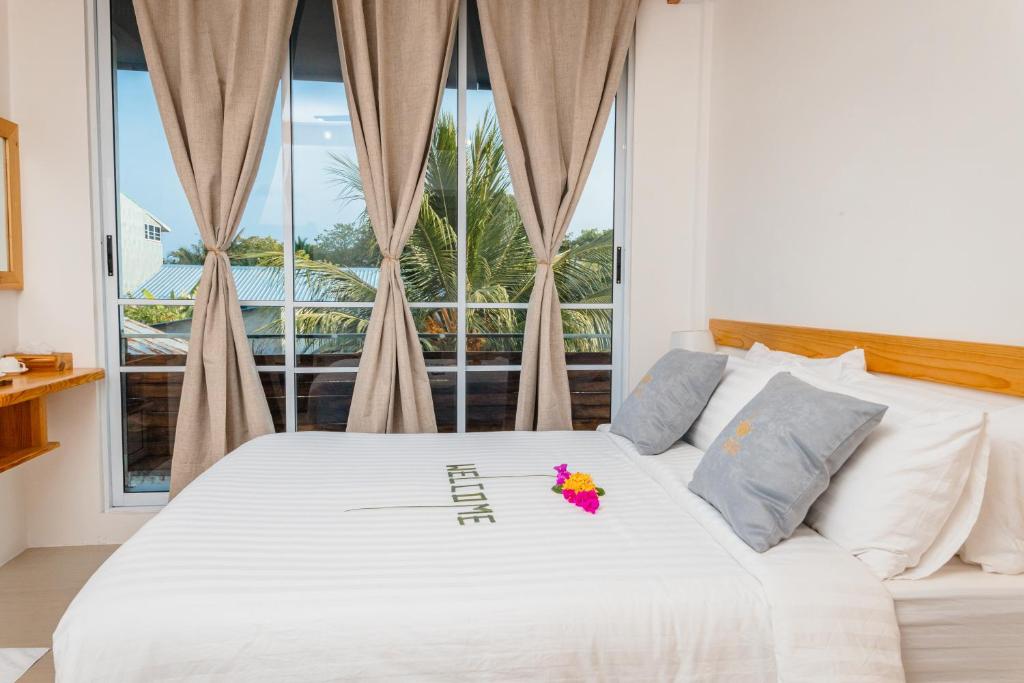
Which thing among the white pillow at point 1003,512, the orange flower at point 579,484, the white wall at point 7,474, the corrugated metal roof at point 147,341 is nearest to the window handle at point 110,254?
the corrugated metal roof at point 147,341

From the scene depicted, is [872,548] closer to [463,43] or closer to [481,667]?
[481,667]

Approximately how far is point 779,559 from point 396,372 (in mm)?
1992

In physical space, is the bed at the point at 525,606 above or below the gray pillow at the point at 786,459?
below

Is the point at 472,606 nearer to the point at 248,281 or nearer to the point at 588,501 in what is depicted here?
the point at 588,501

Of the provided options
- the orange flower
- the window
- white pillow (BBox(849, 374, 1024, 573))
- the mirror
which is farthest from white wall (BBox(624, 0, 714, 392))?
the mirror

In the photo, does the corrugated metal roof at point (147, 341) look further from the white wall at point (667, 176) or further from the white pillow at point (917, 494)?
the white pillow at point (917, 494)

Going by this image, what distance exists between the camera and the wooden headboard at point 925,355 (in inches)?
60.0

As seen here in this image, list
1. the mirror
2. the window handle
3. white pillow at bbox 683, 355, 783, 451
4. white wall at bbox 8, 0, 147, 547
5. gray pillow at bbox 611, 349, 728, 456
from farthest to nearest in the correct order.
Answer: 1. the window handle
2. white wall at bbox 8, 0, 147, 547
3. the mirror
4. gray pillow at bbox 611, 349, 728, 456
5. white pillow at bbox 683, 355, 783, 451

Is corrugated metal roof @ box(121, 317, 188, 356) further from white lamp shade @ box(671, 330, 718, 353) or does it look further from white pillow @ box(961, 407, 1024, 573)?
white pillow @ box(961, 407, 1024, 573)

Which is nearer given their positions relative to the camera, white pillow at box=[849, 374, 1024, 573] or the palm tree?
white pillow at box=[849, 374, 1024, 573]

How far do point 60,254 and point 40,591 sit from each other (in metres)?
1.46

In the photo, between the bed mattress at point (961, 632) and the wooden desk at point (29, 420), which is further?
the wooden desk at point (29, 420)

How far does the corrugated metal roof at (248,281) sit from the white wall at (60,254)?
0.94ft

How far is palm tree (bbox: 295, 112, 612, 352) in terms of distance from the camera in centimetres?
313
